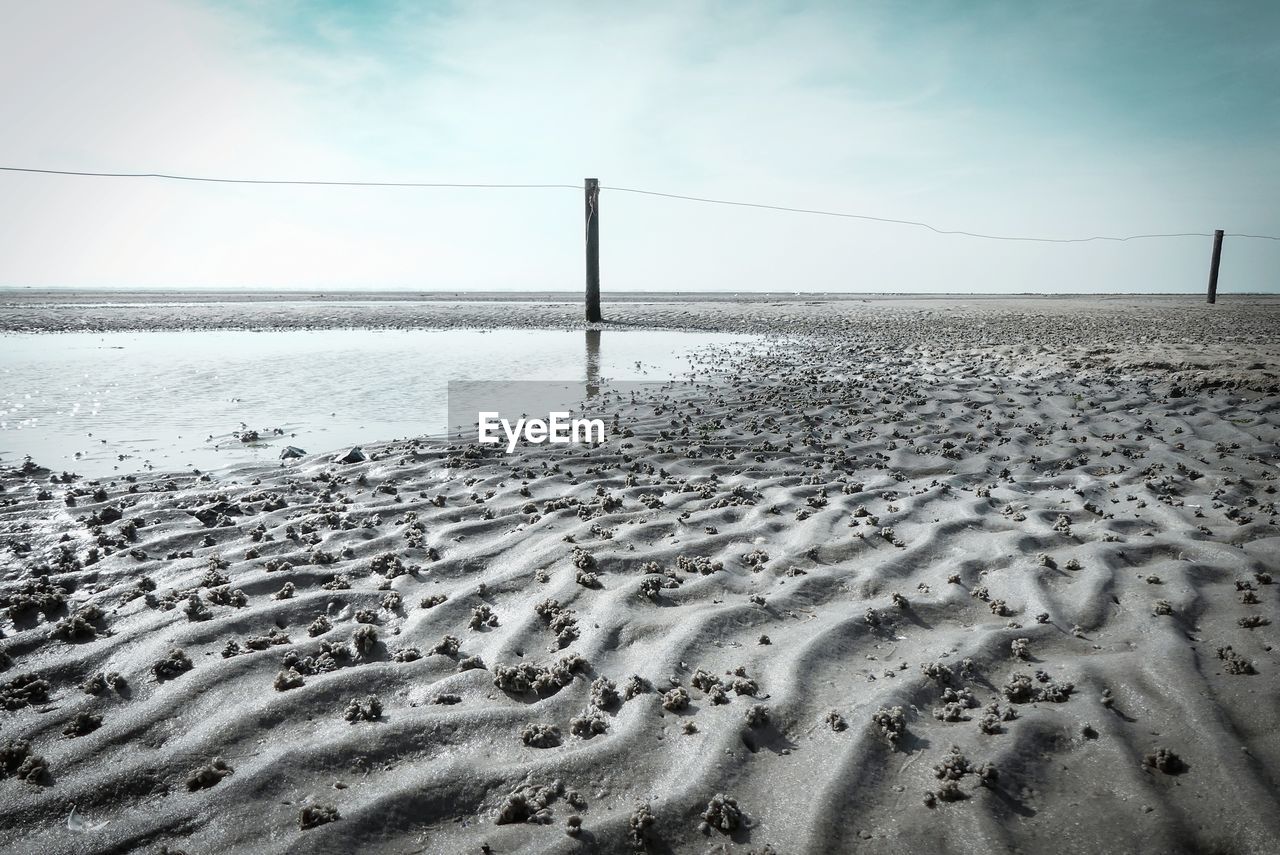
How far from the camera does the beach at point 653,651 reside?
253 cm

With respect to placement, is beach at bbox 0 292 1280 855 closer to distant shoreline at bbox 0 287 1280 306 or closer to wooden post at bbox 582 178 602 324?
wooden post at bbox 582 178 602 324

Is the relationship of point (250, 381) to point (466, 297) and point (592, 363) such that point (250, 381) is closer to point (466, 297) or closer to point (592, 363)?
point (592, 363)

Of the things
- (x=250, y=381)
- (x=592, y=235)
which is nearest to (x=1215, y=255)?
(x=592, y=235)

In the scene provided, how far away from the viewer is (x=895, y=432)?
800 centimetres

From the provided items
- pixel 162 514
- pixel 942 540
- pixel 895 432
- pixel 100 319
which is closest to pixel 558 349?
pixel 895 432

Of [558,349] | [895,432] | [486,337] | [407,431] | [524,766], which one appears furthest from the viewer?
[486,337]

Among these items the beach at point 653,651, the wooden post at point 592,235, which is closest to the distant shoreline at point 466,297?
the wooden post at point 592,235

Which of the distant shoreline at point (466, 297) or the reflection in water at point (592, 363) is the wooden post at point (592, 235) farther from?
the distant shoreline at point (466, 297)

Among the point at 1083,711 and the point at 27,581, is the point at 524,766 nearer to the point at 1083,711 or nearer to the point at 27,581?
the point at 1083,711

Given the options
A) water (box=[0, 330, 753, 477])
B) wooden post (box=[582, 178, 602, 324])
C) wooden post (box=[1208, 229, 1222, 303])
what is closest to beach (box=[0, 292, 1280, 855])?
water (box=[0, 330, 753, 477])

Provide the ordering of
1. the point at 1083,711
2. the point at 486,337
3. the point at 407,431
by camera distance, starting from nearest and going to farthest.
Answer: the point at 1083,711 → the point at 407,431 → the point at 486,337

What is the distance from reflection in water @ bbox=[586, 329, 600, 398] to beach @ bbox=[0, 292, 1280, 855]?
3994 millimetres

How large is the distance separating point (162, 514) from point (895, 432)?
23.9 feet

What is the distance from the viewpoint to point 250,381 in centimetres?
1224
